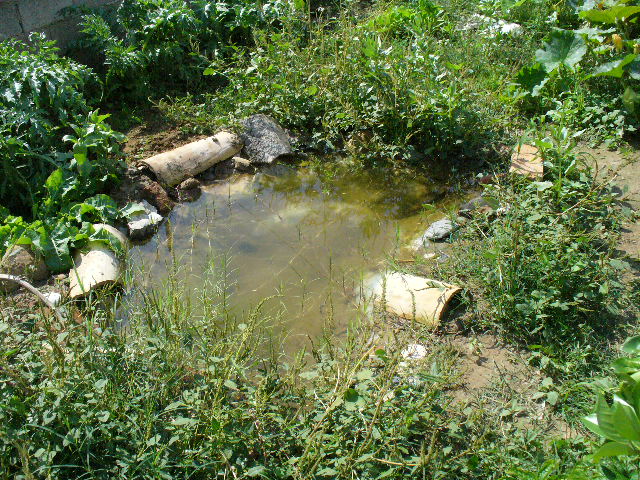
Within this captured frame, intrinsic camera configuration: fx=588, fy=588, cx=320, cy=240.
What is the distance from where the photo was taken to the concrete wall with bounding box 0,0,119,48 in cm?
561

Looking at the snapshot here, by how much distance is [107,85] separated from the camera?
597cm

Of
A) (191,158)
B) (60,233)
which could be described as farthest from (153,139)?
(60,233)

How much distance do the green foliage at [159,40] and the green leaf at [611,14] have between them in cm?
324

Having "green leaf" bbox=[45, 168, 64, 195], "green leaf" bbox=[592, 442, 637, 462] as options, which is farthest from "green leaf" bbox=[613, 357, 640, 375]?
"green leaf" bbox=[45, 168, 64, 195]

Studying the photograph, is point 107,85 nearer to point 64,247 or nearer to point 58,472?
point 64,247

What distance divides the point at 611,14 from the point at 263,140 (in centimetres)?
346

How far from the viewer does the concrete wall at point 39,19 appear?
561cm

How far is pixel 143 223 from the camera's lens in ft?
15.0

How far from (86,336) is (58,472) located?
27.6 inches

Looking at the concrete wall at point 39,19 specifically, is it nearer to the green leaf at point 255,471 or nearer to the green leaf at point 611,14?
the green leaf at point 255,471

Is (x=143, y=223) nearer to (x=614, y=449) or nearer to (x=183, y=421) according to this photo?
(x=183, y=421)

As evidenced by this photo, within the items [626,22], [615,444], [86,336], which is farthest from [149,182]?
[626,22]

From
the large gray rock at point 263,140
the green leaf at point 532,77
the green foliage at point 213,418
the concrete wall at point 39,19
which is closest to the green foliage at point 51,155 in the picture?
the concrete wall at point 39,19

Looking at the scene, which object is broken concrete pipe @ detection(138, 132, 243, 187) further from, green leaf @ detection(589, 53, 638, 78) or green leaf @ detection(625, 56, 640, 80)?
green leaf @ detection(625, 56, 640, 80)
